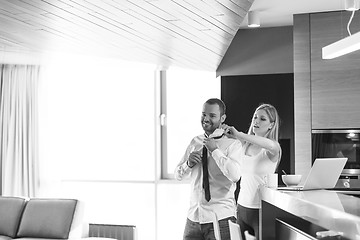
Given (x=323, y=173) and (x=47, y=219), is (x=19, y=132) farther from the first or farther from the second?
(x=323, y=173)

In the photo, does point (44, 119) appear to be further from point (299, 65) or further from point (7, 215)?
point (299, 65)

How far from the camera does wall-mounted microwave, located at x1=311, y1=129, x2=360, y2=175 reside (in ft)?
19.0

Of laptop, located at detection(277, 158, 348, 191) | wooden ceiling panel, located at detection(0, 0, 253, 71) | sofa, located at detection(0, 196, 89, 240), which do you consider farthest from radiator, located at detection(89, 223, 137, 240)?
laptop, located at detection(277, 158, 348, 191)

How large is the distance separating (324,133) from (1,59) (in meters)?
3.85

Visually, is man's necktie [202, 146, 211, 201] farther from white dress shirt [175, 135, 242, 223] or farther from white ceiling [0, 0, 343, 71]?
white ceiling [0, 0, 343, 71]

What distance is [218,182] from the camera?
3820 mm

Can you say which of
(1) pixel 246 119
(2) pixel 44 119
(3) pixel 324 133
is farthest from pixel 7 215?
(3) pixel 324 133

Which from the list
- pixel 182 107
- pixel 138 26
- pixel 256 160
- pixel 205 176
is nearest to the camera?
pixel 205 176

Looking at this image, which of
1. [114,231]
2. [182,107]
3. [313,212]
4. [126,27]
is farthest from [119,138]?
[313,212]

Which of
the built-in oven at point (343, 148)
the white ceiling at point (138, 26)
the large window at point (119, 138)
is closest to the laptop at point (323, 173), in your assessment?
the white ceiling at point (138, 26)

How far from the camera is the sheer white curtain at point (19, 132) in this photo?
7.95 m

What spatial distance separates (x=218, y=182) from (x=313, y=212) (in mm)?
1233

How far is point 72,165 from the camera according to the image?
8.28 m

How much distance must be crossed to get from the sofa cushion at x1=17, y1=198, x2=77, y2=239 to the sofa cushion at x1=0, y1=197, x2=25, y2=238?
8 centimetres
